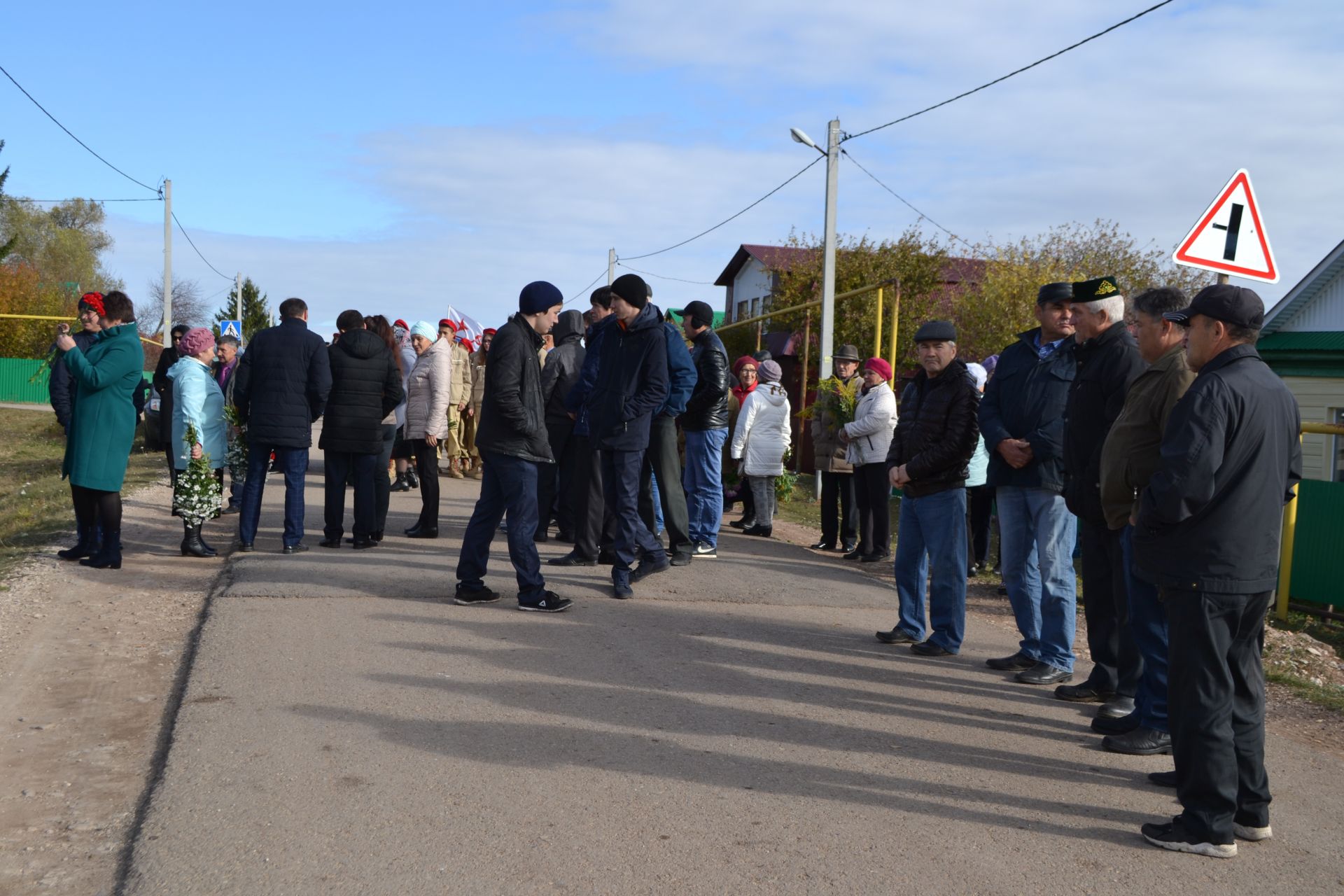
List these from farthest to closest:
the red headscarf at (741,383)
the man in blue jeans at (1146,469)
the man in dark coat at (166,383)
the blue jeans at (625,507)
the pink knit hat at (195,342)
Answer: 1. the man in dark coat at (166,383)
2. the red headscarf at (741,383)
3. the pink knit hat at (195,342)
4. the blue jeans at (625,507)
5. the man in blue jeans at (1146,469)

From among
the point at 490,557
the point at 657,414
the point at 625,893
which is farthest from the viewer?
the point at 490,557

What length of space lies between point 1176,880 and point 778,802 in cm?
133

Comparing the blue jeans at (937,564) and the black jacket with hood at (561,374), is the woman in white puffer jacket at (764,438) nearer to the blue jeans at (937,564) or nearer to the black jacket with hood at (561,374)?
the black jacket with hood at (561,374)

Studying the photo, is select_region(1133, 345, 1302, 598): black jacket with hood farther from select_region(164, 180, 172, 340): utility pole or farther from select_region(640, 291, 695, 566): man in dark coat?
select_region(164, 180, 172, 340): utility pole

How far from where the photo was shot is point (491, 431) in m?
7.29

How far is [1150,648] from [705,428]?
548 cm

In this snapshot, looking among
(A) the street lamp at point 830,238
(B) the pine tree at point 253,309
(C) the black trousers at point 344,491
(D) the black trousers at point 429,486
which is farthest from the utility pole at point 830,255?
(B) the pine tree at point 253,309

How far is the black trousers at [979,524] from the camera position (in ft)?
35.0

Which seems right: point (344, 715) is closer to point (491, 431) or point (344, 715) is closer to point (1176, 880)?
point (491, 431)

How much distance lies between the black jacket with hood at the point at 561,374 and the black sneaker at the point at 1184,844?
6.49 m

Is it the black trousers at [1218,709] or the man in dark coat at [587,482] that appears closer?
the black trousers at [1218,709]

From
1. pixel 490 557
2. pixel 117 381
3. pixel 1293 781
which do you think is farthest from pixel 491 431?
pixel 1293 781

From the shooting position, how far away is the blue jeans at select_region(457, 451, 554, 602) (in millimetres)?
7262

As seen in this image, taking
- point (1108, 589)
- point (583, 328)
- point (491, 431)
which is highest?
point (583, 328)
